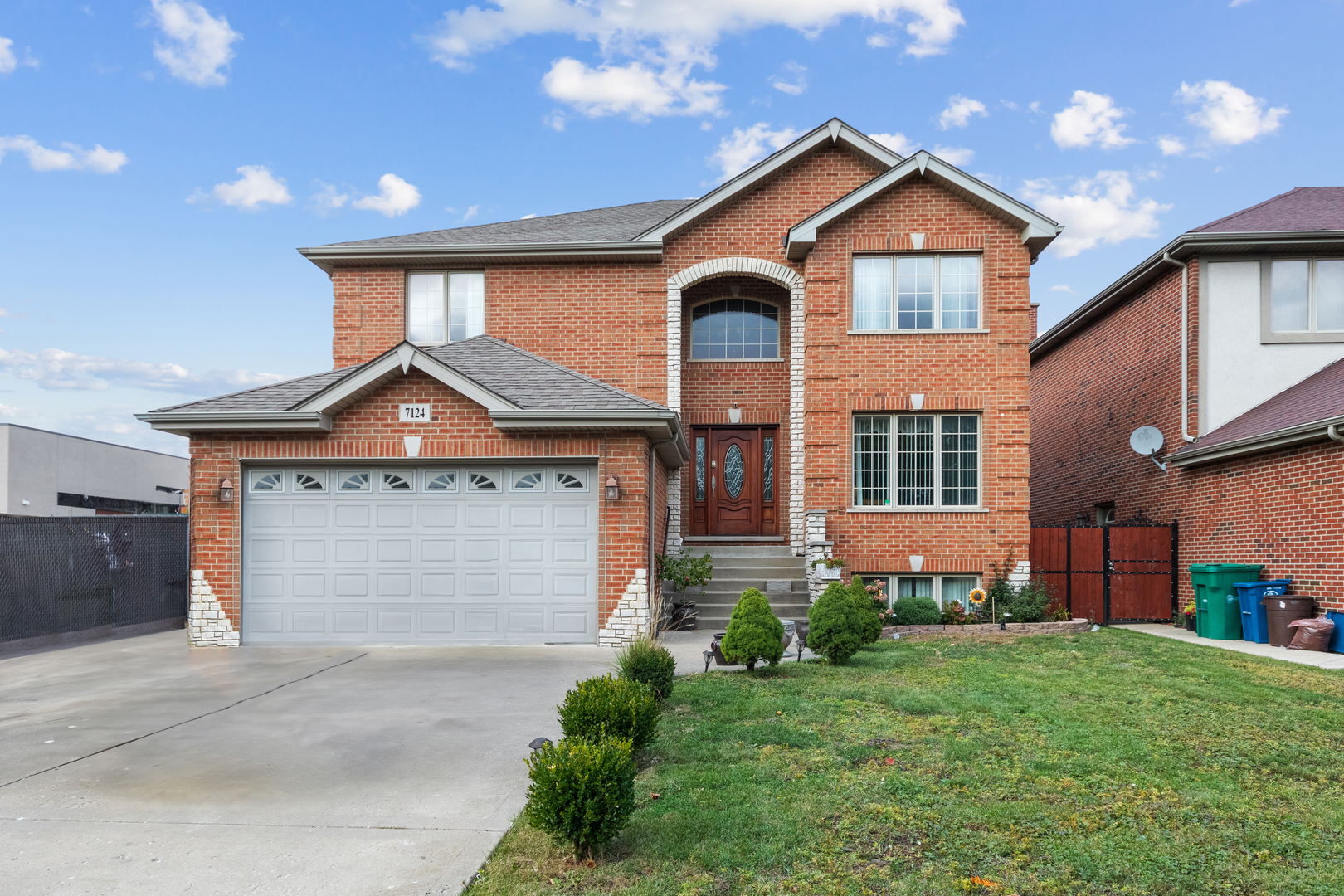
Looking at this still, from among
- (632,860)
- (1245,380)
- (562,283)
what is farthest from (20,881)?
(1245,380)

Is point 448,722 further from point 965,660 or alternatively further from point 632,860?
point 965,660

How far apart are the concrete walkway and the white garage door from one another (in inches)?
339

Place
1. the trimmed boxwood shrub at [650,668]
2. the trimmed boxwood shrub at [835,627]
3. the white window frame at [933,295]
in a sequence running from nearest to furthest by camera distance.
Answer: the trimmed boxwood shrub at [650,668] < the trimmed boxwood shrub at [835,627] < the white window frame at [933,295]

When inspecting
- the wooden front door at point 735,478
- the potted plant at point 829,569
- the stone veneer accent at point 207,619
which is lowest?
the stone veneer accent at point 207,619

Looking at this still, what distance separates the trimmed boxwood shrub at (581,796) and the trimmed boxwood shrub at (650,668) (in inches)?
124

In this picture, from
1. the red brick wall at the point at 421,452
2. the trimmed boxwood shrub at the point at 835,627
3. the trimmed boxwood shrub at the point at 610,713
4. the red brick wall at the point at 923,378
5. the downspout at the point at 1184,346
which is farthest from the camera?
the red brick wall at the point at 923,378

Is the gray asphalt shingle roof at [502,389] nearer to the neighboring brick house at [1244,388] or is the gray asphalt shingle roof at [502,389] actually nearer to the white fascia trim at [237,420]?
the white fascia trim at [237,420]

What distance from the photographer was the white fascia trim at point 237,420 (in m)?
11.6

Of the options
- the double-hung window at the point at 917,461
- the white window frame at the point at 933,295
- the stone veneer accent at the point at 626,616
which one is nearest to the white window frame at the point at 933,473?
the double-hung window at the point at 917,461

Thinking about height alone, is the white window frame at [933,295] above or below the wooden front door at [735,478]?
above

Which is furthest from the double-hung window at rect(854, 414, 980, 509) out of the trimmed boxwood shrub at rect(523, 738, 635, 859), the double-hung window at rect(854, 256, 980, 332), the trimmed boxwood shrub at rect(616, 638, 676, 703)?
the trimmed boxwood shrub at rect(523, 738, 635, 859)

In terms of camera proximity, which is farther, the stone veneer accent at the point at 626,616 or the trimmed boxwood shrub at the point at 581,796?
the stone veneer accent at the point at 626,616

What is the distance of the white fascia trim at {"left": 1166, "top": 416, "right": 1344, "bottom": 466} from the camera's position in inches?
456

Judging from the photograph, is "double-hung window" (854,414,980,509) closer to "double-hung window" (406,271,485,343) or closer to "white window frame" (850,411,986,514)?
"white window frame" (850,411,986,514)
